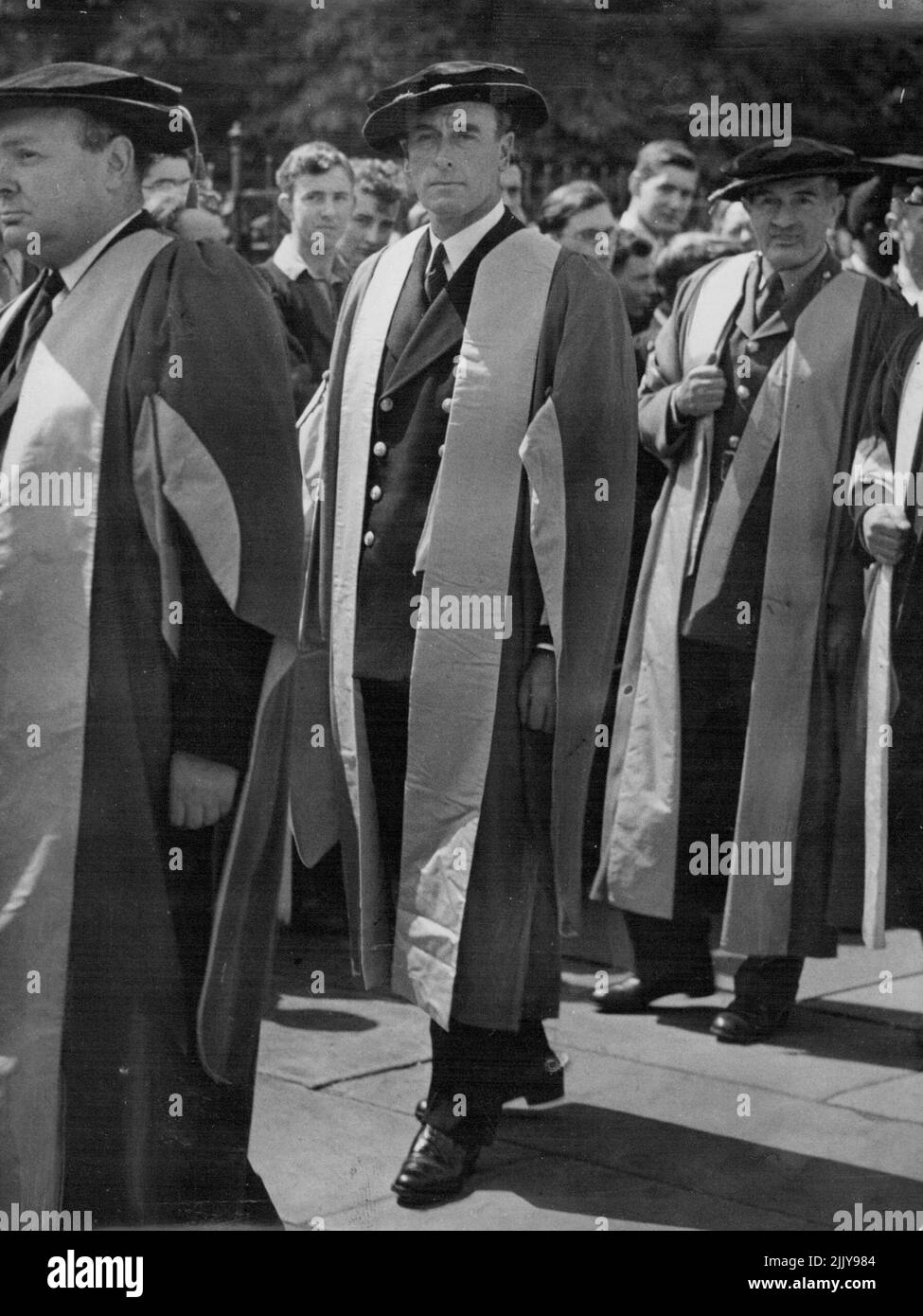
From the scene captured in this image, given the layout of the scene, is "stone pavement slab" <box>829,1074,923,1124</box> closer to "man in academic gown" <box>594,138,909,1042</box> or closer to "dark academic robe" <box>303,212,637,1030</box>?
"man in academic gown" <box>594,138,909,1042</box>

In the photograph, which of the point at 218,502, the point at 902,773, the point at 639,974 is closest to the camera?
the point at 218,502

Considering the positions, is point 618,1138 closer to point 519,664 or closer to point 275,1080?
point 275,1080

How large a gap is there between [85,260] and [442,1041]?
163cm

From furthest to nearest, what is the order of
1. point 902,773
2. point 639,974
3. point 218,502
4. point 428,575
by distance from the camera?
point 639,974 → point 902,773 → point 428,575 → point 218,502

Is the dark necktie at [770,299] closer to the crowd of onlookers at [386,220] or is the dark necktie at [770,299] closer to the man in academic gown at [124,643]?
the crowd of onlookers at [386,220]

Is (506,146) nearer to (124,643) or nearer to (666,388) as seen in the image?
(666,388)

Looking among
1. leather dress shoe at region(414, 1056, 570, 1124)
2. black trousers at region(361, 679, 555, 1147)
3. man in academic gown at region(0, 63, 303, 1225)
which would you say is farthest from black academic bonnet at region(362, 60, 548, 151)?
leather dress shoe at region(414, 1056, 570, 1124)

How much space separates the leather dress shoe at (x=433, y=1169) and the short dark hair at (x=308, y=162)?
6.07 feet

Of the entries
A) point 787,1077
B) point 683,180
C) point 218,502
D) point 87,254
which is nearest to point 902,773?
point 787,1077

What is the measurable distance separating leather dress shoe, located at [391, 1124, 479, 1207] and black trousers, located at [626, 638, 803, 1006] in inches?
39.5

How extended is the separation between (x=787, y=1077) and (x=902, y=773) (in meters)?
0.70

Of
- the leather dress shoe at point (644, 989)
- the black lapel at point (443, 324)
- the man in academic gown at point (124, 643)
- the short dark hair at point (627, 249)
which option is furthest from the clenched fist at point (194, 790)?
the short dark hair at point (627, 249)

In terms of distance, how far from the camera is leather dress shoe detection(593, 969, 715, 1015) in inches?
185

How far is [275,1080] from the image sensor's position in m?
3.99
